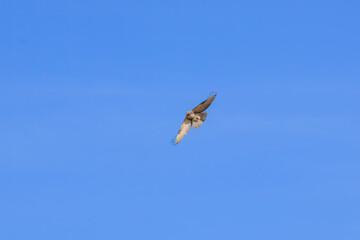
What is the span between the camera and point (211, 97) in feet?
253

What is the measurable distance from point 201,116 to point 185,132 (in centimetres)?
159

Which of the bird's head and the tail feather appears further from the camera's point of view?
the tail feather

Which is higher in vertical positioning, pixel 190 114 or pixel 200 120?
Answer: pixel 190 114

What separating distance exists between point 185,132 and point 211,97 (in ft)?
12.9

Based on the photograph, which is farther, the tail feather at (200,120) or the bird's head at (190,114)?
the tail feather at (200,120)

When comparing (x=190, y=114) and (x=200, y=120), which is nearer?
(x=190, y=114)

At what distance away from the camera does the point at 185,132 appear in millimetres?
79812

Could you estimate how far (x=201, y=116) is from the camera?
79250 mm

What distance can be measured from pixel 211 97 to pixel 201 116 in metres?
2.57
